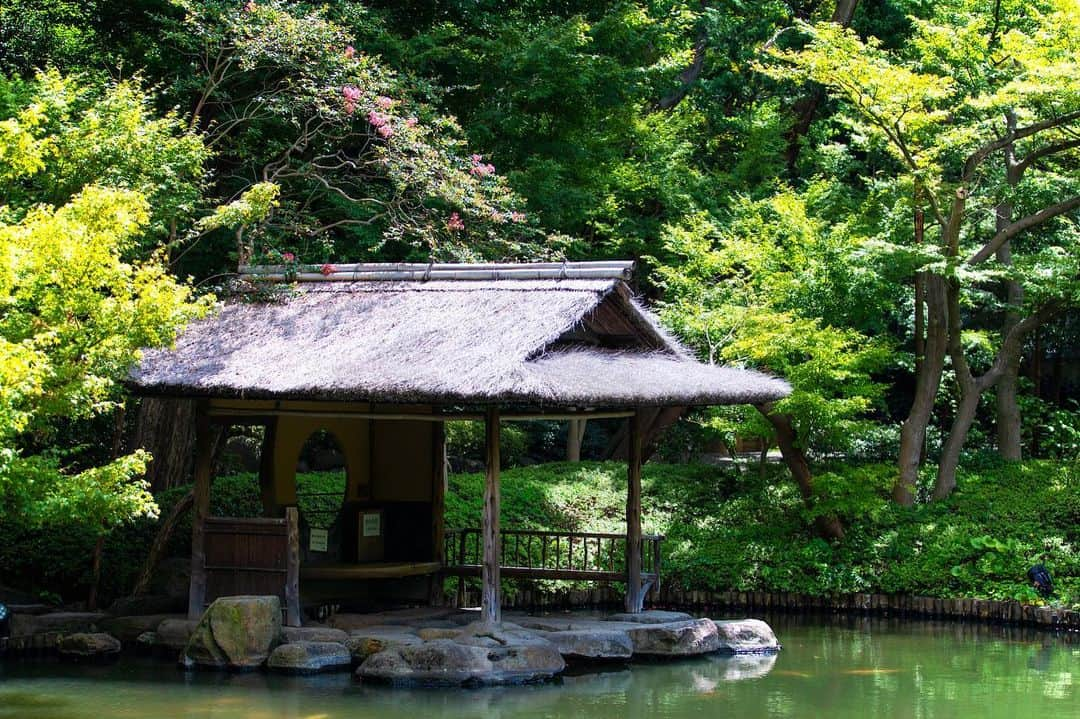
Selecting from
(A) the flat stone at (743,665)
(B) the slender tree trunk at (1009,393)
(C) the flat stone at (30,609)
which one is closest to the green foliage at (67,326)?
(C) the flat stone at (30,609)

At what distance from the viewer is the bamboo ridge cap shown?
539 inches

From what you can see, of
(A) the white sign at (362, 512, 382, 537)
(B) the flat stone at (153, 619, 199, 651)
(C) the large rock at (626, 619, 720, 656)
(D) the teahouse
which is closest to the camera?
(D) the teahouse

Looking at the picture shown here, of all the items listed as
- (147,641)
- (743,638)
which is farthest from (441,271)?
(743,638)

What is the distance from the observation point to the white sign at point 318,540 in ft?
48.6

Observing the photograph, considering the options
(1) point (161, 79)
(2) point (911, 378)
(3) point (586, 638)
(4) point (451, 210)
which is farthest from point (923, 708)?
(2) point (911, 378)

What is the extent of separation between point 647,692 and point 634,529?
2832mm

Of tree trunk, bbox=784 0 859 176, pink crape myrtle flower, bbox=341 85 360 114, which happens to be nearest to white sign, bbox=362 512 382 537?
pink crape myrtle flower, bbox=341 85 360 114

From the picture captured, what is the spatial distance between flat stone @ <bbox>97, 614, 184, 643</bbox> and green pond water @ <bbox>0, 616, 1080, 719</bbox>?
700mm

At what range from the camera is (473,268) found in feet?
46.9

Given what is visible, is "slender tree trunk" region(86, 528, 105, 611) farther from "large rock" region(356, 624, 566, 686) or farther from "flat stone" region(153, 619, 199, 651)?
"large rock" region(356, 624, 566, 686)

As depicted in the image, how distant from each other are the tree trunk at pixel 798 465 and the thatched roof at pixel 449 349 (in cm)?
415

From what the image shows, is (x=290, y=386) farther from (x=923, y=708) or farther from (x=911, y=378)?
(x=911, y=378)

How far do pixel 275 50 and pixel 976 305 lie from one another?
13691mm

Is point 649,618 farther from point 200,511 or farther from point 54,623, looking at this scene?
point 54,623
